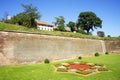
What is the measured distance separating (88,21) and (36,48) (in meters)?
38.8

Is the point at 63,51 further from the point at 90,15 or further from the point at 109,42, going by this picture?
the point at 90,15

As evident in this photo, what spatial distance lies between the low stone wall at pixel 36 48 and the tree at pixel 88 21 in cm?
2608

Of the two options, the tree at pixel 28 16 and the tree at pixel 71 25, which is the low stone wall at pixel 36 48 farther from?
the tree at pixel 71 25

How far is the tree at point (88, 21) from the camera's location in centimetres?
5719

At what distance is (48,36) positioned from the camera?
25594mm

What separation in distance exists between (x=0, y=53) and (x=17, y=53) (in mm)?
2402

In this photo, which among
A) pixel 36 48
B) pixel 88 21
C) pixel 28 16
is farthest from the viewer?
pixel 88 21

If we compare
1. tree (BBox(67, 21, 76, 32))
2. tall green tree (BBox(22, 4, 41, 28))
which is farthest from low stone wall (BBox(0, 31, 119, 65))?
tree (BBox(67, 21, 76, 32))

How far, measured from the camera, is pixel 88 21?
5753 centimetres

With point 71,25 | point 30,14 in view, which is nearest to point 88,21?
point 71,25

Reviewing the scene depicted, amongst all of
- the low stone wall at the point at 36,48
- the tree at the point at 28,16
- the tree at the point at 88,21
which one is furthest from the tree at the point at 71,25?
the tree at the point at 28,16

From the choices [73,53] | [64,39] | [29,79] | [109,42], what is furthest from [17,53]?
[109,42]

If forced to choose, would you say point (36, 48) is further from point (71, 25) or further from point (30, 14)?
point (71, 25)

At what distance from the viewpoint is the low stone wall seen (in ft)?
65.6
